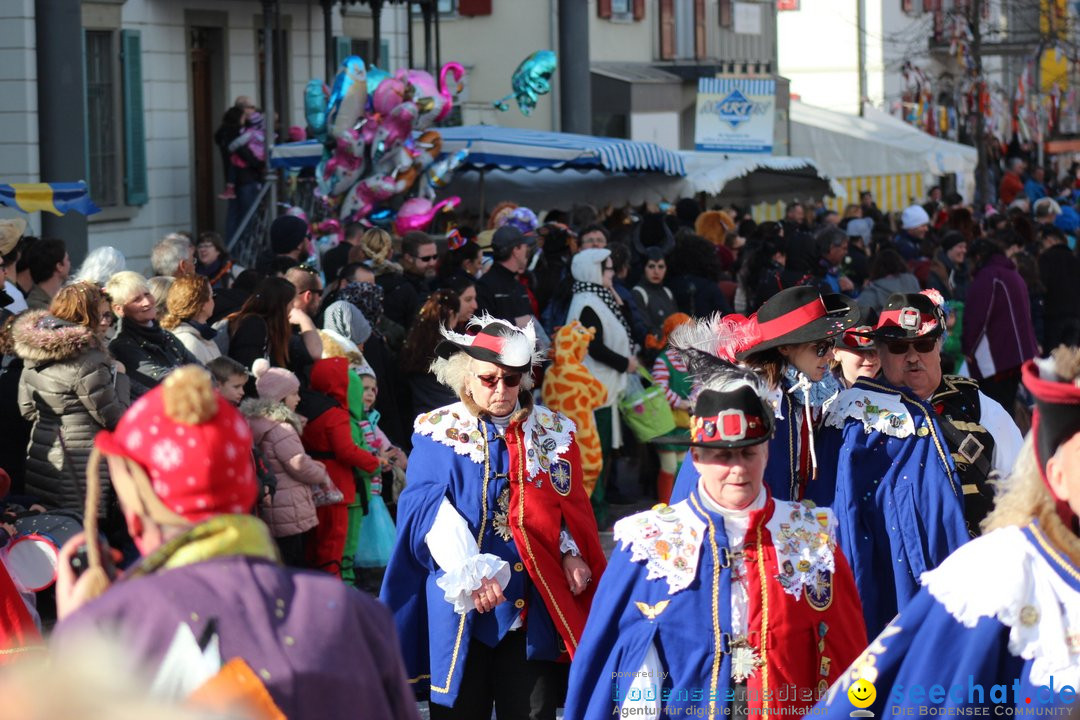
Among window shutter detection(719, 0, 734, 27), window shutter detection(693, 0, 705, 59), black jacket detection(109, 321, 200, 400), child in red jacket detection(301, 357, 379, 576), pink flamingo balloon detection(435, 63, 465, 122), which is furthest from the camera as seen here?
window shutter detection(719, 0, 734, 27)

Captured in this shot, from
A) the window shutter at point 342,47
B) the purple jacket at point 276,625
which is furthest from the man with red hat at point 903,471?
the window shutter at point 342,47

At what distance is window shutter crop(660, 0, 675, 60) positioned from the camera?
97.3ft

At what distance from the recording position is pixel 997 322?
13195 millimetres

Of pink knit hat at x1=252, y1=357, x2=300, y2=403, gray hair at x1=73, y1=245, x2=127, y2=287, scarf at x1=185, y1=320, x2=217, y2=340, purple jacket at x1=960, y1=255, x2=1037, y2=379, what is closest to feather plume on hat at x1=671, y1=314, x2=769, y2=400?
pink knit hat at x1=252, y1=357, x2=300, y2=403

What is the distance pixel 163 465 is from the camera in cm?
309

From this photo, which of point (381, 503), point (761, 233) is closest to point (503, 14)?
point (761, 233)

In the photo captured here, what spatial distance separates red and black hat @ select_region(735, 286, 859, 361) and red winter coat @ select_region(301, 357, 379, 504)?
11.3 feet

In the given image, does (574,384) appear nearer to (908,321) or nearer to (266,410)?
(266,410)

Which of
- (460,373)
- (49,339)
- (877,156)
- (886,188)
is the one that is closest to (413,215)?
(49,339)

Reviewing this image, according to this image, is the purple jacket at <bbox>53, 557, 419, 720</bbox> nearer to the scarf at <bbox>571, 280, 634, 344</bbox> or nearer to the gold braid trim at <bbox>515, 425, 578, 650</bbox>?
the gold braid trim at <bbox>515, 425, 578, 650</bbox>

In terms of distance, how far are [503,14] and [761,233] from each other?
12.7 metres

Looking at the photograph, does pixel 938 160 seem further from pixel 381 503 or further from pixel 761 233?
pixel 381 503

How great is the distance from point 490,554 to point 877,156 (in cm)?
2119

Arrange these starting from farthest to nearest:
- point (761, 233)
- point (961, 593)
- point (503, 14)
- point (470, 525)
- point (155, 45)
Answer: point (503, 14) < point (155, 45) < point (761, 233) < point (470, 525) < point (961, 593)
